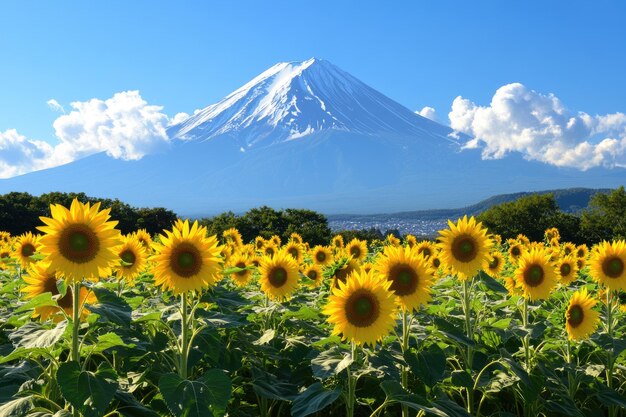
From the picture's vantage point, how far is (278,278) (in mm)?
6559

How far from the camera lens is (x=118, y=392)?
3.88 m

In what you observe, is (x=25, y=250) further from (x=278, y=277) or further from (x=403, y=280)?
(x=403, y=280)

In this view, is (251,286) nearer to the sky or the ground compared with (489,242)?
nearer to the ground

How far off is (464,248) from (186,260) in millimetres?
2692

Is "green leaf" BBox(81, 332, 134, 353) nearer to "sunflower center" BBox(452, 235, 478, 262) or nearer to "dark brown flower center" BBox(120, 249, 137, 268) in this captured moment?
"dark brown flower center" BBox(120, 249, 137, 268)

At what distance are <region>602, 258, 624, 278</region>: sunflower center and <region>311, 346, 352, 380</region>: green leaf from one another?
389 centimetres

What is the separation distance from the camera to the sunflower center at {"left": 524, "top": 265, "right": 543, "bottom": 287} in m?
6.45

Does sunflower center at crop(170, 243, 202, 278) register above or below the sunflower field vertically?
above

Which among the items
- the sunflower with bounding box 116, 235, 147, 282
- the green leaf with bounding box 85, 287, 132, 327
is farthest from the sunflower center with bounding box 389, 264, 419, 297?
the sunflower with bounding box 116, 235, 147, 282

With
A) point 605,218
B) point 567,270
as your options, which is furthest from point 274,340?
point 605,218

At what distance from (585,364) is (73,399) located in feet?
16.1

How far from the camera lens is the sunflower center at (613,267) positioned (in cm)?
682

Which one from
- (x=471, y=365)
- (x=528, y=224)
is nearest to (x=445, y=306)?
(x=471, y=365)

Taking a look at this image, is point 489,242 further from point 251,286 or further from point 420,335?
point 251,286
